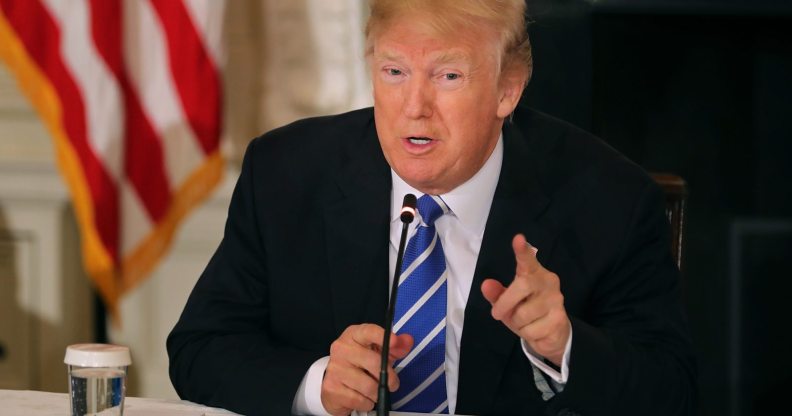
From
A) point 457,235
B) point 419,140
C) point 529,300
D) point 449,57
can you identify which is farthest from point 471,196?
point 529,300

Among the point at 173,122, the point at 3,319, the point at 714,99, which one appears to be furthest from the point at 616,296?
the point at 3,319

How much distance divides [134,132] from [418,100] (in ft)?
6.18

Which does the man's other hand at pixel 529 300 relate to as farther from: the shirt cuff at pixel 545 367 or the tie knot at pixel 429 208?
the tie knot at pixel 429 208

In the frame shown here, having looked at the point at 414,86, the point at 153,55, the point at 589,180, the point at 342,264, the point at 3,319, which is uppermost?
the point at 153,55

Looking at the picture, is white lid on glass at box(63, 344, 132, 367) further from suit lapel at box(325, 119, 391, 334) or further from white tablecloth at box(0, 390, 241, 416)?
suit lapel at box(325, 119, 391, 334)

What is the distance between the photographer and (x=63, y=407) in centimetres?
182

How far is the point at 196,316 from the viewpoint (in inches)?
81.5

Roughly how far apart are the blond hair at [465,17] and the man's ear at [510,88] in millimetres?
11

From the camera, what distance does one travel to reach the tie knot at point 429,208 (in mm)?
2002

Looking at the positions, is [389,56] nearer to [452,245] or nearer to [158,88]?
[452,245]

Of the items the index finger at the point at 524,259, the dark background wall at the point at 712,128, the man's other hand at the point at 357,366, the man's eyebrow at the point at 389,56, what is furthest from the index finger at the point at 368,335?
the dark background wall at the point at 712,128

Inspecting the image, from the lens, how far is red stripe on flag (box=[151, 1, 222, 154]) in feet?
11.5

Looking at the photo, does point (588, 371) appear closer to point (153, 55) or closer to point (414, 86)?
point (414, 86)

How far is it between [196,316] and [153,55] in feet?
5.57
